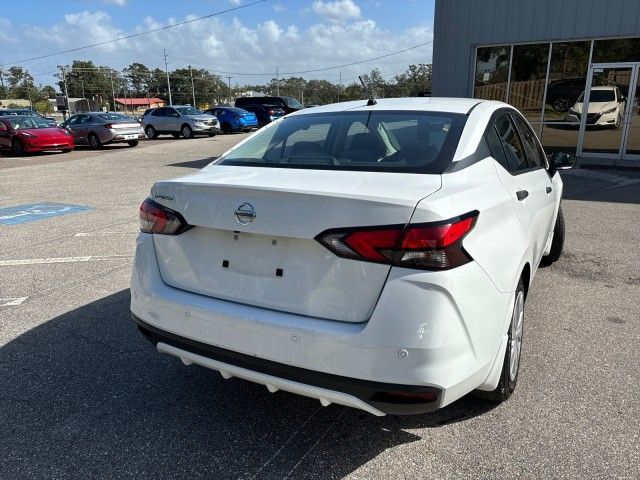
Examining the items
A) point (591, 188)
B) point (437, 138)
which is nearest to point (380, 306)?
point (437, 138)

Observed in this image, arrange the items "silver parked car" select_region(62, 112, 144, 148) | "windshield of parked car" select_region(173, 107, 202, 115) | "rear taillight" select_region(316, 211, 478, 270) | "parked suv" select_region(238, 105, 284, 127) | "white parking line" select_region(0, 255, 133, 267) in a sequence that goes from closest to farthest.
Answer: "rear taillight" select_region(316, 211, 478, 270), "white parking line" select_region(0, 255, 133, 267), "silver parked car" select_region(62, 112, 144, 148), "windshield of parked car" select_region(173, 107, 202, 115), "parked suv" select_region(238, 105, 284, 127)

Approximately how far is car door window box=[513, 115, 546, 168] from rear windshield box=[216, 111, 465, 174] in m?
1.05

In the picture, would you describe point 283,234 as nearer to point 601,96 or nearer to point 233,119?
point 601,96

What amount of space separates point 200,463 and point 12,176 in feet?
45.3

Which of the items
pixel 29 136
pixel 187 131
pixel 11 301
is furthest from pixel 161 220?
pixel 187 131

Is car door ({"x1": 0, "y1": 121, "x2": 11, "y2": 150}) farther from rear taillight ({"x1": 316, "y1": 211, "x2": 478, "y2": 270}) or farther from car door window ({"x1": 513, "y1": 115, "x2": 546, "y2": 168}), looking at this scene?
rear taillight ({"x1": 316, "y1": 211, "x2": 478, "y2": 270})

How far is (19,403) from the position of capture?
2922mm

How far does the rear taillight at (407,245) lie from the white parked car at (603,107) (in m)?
14.6

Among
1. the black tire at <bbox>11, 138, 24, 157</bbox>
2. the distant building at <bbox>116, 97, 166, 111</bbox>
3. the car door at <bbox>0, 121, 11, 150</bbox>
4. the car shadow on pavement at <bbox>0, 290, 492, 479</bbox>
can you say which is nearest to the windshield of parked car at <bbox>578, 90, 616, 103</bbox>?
the car shadow on pavement at <bbox>0, 290, 492, 479</bbox>

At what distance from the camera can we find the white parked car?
13988mm

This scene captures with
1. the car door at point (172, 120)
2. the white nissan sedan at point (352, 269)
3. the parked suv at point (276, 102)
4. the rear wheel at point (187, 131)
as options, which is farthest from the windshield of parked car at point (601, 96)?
the car door at point (172, 120)

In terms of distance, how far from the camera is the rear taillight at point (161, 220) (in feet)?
8.13

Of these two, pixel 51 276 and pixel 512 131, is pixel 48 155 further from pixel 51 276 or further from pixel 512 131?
pixel 512 131

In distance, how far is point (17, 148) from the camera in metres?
19.3
